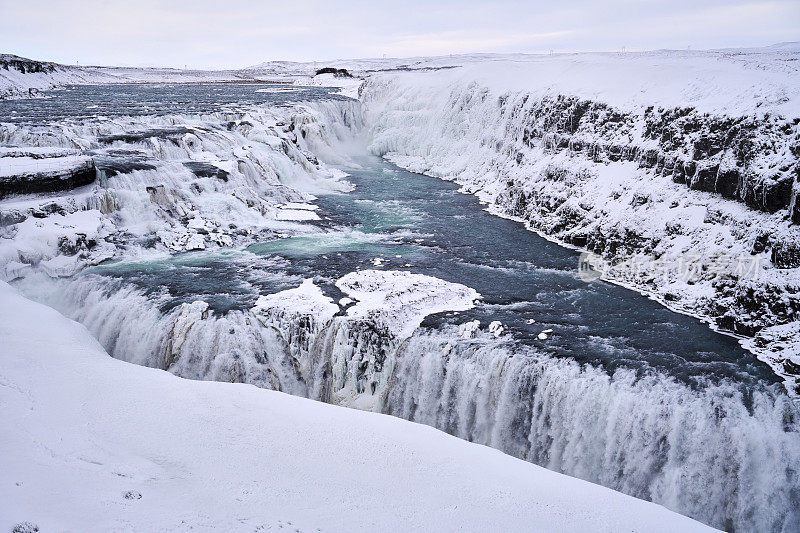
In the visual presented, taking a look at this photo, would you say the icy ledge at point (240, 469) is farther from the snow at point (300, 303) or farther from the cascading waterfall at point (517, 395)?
the snow at point (300, 303)

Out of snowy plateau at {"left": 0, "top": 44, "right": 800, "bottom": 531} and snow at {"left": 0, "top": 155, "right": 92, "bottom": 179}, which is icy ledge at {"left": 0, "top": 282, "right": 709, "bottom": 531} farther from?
snow at {"left": 0, "top": 155, "right": 92, "bottom": 179}

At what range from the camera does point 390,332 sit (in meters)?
12.1

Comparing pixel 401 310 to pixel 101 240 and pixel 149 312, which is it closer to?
pixel 149 312

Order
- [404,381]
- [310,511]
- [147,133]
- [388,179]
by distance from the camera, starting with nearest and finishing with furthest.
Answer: [310,511], [404,381], [147,133], [388,179]

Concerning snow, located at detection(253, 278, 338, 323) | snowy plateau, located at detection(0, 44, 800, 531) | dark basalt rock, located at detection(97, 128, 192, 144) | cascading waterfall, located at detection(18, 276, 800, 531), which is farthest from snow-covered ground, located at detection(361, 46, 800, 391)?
dark basalt rock, located at detection(97, 128, 192, 144)

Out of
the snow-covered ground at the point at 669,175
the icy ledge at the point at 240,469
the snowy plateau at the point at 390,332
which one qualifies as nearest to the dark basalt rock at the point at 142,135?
the snowy plateau at the point at 390,332

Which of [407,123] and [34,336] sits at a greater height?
[407,123]

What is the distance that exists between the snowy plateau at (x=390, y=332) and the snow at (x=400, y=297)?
0.09 meters

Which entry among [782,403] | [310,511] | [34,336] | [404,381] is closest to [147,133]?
[34,336]

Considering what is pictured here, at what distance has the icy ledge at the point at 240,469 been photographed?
5641 millimetres

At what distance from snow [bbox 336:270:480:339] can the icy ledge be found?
4.01 meters

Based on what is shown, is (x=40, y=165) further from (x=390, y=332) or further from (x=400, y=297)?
(x=390, y=332)

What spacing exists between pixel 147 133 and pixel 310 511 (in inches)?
888

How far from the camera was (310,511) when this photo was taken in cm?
595
